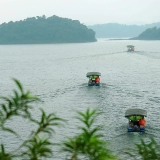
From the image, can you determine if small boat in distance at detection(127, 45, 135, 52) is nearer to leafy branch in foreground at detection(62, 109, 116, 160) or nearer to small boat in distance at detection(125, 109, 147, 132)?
small boat in distance at detection(125, 109, 147, 132)

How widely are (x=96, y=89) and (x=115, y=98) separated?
9.24m

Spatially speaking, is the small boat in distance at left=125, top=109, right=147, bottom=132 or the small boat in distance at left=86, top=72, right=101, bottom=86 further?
the small boat in distance at left=86, top=72, right=101, bottom=86

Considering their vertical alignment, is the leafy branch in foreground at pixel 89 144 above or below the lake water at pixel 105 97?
above

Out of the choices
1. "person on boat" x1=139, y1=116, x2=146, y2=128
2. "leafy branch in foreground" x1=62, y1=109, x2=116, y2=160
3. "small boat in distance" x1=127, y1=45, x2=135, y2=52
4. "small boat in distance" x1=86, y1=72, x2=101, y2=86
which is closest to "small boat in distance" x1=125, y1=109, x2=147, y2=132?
"person on boat" x1=139, y1=116, x2=146, y2=128

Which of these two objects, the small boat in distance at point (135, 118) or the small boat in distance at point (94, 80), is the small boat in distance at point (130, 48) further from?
the small boat in distance at point (135, 118)

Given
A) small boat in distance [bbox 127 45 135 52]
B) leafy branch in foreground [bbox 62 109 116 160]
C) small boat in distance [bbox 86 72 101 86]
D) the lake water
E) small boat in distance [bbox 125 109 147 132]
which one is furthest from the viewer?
small boat in distance [bbox 127 45 135 52]

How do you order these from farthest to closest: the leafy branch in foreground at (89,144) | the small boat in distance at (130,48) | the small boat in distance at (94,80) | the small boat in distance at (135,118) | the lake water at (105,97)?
the small boat in distance at (130,48) → the small boat in distance at (94,80) → the small boat in distance at (135,118) → the lake water at (105,97) → the leafy branch in foreground at (89,144)

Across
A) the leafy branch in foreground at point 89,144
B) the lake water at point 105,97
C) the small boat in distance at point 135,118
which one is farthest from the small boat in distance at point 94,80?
the leafy branch in foreground at point 89,144

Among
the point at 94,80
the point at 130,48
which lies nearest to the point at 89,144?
the point at 94,80

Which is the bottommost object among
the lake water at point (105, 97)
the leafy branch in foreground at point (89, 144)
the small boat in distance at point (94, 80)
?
the lake water at point (105, 97)

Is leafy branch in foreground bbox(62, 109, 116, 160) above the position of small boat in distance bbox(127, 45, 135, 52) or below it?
above

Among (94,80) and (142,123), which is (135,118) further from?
(94,80)

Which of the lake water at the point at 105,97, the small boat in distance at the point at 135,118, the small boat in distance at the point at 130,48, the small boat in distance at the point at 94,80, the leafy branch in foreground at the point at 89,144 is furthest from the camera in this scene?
the small boat in distance at the point at 130,48

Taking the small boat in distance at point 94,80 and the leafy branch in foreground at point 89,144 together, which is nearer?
the leafy branch in foreground at point 89,144
